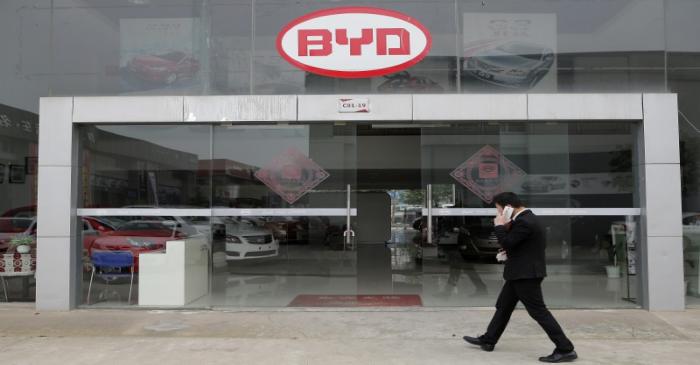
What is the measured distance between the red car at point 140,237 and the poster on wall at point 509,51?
5.03 meters

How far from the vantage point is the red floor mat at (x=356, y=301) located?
8.45m

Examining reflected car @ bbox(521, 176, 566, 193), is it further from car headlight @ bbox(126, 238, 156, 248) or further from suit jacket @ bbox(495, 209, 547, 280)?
car headlight @ bbox(126, 238, 156, 248)

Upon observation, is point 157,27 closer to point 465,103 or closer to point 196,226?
point 196,226

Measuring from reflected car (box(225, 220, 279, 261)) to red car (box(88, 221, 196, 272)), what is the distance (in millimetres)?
621

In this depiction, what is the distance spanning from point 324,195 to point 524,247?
Answer: 12.7 feet

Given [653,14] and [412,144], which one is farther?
[412,144]

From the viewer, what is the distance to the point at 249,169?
8633mm

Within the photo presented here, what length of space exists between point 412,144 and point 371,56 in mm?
1599

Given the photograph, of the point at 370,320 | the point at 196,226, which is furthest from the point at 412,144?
the point at 196,226

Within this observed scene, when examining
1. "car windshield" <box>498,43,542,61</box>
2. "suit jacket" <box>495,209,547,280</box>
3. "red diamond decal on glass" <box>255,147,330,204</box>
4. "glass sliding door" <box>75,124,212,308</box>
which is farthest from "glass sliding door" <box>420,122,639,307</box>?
"glass sliding door" <box>75,124,212,308</box>

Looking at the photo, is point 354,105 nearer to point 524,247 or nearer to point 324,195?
point 324,195

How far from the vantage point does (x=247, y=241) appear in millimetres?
8922

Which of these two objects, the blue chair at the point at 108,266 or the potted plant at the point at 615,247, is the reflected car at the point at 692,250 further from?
the blue chair at the point at 108,266

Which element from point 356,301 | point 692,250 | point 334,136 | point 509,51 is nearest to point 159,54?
point 334,136
